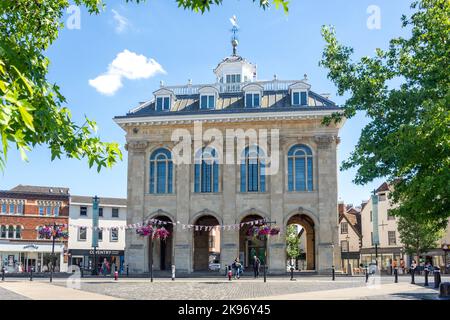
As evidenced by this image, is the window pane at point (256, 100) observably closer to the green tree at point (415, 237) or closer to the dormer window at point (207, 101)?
the dormer window at point (207, 101)

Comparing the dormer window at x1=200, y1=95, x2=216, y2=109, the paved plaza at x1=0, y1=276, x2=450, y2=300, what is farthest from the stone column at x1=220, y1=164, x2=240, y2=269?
the paved plaza at x1=0, y1=276, x2=450, y2=300

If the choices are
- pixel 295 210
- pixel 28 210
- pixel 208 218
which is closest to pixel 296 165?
pixel 295 210

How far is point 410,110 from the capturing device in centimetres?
1944

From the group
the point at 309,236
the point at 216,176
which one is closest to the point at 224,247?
the point at 216,176

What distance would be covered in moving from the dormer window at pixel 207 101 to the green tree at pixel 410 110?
23098mm

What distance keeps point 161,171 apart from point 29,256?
27.3m

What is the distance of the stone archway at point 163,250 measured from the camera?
4553 cm

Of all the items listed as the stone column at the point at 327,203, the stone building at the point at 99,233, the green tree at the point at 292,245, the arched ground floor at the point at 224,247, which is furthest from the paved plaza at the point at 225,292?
the green tree at the point at 292,245

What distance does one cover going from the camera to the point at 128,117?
45156 millimetres

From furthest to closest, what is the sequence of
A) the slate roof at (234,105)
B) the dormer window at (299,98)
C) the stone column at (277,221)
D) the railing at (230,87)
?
the railing at (230,87), the dormer window at (299,98), the slate roof at (234,105), the stone column at (277,221)

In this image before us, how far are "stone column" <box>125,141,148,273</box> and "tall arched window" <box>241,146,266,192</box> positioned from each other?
28.6ft

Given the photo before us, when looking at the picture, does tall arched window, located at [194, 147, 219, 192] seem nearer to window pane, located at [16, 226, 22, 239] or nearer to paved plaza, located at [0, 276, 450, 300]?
paved plaza, located at [0, 276, 450, 300]
